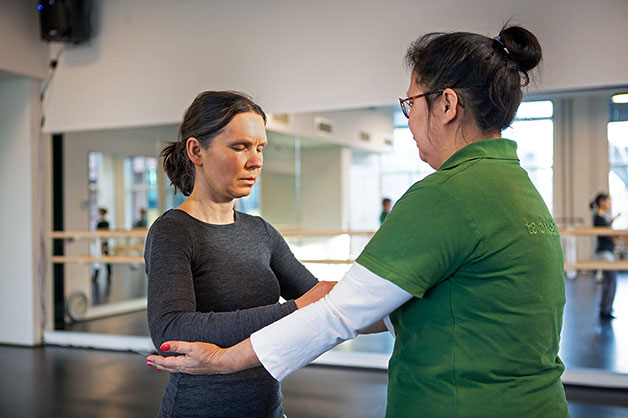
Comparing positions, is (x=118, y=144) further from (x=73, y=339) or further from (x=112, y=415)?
(x=112, y=415)

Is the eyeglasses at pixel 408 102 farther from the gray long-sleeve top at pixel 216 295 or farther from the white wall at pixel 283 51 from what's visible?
the white wall at pixel 283 51

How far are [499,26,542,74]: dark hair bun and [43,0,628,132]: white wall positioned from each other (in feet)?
10.4

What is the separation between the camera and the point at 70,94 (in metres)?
5.88

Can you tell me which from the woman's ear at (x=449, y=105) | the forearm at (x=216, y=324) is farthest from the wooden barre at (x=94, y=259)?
the woman's ear at (x=449, y=105)

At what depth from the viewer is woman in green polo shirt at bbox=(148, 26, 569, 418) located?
2.98 ft

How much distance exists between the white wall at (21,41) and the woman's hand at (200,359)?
5338 millimetres

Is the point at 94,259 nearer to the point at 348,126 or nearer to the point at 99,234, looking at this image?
the point at 99,234

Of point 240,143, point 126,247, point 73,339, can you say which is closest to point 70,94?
point 126,247

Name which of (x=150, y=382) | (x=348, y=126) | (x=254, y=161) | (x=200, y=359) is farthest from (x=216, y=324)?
(x=348, y=126)

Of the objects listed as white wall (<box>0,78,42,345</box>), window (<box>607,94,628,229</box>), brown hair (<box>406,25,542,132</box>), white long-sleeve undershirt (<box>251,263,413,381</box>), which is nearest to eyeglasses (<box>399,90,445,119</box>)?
brown hair (<box>406,25,542,132</box>)

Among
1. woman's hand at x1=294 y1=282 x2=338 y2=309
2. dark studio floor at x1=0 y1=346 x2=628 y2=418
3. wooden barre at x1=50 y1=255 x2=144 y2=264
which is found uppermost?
woman's hand at x1=294 y1=282 x2=338 y2=309

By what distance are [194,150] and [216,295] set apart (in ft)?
1.21

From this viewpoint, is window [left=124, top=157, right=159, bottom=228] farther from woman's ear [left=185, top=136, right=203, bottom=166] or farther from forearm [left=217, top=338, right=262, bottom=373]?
forearm [left=217, top=338, right=262, bottom=373]

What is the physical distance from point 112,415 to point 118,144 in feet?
9.99
